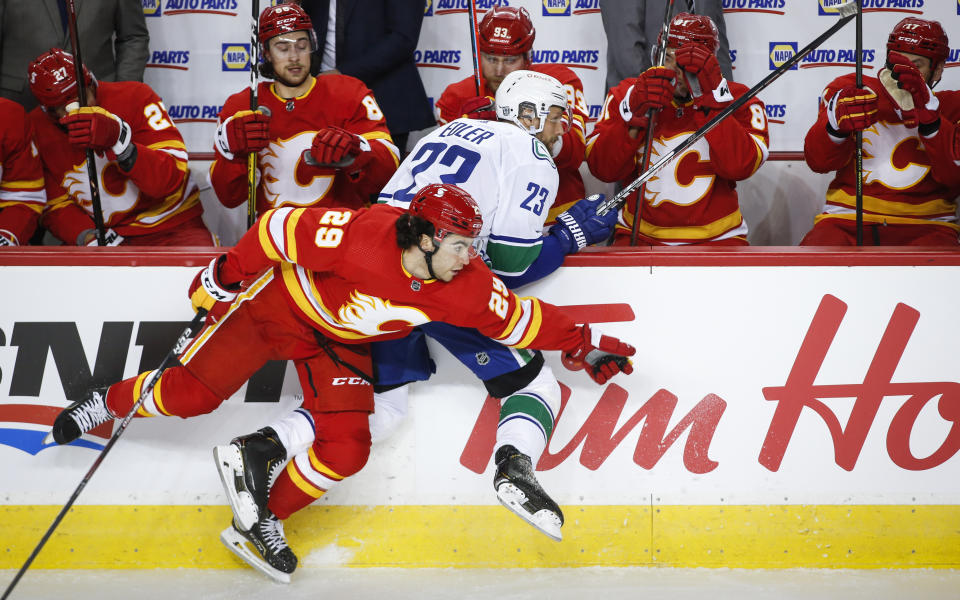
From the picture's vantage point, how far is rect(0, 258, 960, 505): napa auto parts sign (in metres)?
2.69

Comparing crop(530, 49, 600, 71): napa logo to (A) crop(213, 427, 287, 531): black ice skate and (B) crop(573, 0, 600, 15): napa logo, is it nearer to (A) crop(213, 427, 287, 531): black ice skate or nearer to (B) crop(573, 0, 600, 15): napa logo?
(B) crop(573, 0, 600, 15): napa logo

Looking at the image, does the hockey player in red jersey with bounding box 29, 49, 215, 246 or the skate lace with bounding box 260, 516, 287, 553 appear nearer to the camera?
the skate lace with bounding box 260, 516, 287, 553

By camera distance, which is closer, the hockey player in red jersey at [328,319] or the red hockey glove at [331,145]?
the hockey player in red jersey at [328,319]

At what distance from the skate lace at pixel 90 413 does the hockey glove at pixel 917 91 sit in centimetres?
266

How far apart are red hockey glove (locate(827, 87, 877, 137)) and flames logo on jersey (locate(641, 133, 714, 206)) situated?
45 cm

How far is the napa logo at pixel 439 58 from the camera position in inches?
179

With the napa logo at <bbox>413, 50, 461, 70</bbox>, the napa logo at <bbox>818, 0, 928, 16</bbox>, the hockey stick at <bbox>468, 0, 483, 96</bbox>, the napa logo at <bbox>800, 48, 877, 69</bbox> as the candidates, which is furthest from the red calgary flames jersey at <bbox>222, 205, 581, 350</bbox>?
the napa logo at <bbox>818, 0, 928, 16</bbox>

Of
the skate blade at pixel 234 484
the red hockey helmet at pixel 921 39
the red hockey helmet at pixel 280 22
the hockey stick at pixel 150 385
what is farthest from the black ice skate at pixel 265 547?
the red hockey helmet at pixel 921 39

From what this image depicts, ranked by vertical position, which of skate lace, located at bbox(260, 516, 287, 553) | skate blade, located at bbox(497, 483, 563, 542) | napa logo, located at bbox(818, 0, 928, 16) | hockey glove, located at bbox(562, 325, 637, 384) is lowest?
skate lace, located at bbox(260, 516, 287, 553)

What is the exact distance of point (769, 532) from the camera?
106 inches

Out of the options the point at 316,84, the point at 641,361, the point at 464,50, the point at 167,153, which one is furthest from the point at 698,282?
the point at 464,50

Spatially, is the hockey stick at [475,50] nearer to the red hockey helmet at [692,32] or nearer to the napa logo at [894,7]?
the red hockey helmet at [692,32]

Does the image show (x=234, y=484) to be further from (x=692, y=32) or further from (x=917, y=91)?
(x=917, y=91)

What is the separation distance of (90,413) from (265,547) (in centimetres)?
63
